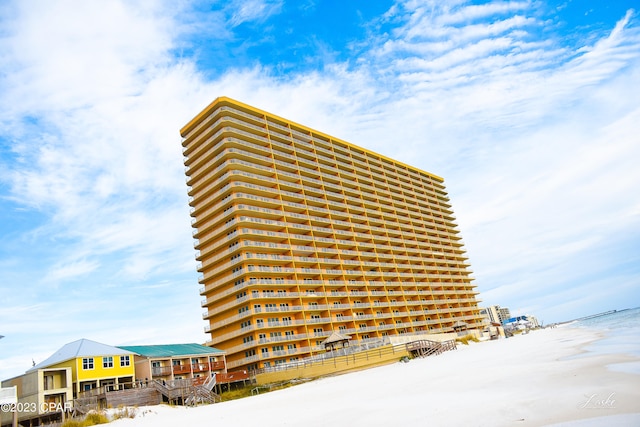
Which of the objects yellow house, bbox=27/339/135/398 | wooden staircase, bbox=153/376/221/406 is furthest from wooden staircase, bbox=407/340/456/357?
yellow house, bbox=27/339/135/398

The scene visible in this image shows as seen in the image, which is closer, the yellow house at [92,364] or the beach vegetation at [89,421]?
the beach vegetation at [89,421]

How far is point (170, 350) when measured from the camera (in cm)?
4894

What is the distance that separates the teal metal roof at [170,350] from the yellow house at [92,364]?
275cm

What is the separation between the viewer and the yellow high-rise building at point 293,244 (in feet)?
198

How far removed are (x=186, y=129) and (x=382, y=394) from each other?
6470cm

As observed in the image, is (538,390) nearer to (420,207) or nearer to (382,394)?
(382,394)

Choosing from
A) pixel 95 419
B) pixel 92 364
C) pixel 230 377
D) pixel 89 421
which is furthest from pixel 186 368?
pixel 89 421

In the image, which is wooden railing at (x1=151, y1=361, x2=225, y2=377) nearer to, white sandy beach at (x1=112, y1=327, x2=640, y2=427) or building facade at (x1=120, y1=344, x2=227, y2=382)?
building facade at (x1=120, y1=344, x2=227, y2=382)

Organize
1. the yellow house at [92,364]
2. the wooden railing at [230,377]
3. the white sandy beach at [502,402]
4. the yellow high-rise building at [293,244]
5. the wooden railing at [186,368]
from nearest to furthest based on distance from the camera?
the white sandy beach at [502,402] < the yellow house at [92,364] < the wooden railing at [230,377] < the wooden railing at [186,368] < the yellow high-rise building at [293,244]

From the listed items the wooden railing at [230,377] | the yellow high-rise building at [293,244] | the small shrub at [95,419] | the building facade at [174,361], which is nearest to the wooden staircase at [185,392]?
the building facade at [174,361]

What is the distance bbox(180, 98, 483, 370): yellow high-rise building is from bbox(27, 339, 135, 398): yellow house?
1704 cm

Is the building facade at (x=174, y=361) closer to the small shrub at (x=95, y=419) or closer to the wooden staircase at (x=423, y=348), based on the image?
the small shrub at (x=95, y=419)

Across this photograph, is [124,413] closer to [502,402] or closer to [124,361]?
[124,361]

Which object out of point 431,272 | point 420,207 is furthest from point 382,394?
point 420,207
